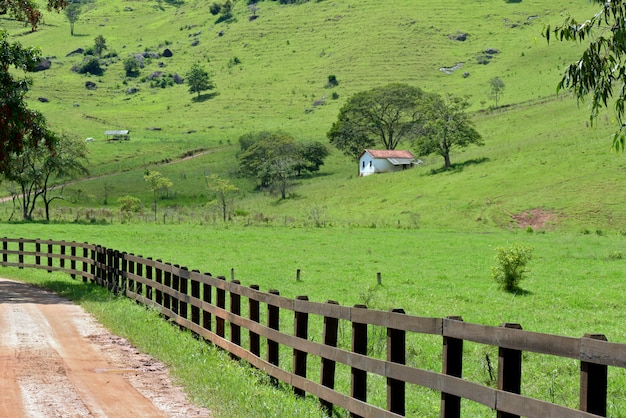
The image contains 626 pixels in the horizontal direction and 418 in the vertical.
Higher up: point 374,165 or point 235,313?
point 374,165

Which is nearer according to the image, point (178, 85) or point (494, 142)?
point (494, 142)

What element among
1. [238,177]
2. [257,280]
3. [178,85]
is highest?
[178,85]

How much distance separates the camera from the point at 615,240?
4981 cm

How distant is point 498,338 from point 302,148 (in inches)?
4170

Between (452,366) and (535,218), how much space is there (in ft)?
194

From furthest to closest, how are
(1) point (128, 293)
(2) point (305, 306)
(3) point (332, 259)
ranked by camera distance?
1. (3) point (332, 259)
2. (1) point (128, 293)
3. (2) point (305, 306)

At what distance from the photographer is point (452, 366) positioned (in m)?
6.83

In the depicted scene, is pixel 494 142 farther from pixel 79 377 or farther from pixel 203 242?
pixel 79 377

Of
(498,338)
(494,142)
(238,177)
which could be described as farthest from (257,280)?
(238,177)

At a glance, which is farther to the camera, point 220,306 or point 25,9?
point 25,9

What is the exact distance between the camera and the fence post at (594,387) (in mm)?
→ 5211

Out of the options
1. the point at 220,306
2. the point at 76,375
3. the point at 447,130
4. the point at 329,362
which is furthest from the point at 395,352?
the point at 447,130

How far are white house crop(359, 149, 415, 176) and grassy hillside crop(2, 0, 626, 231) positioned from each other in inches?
134

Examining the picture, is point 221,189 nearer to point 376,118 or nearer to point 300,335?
point 376,118
